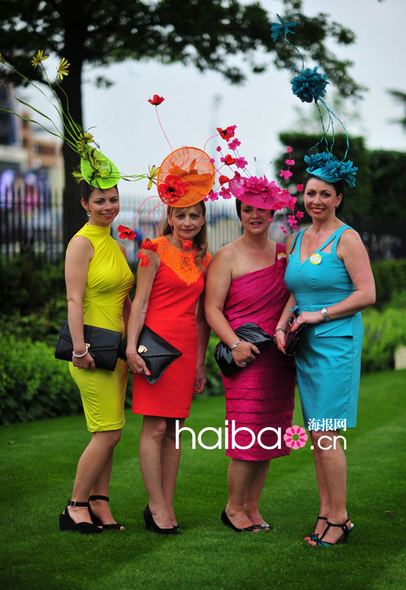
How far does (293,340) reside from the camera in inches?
204

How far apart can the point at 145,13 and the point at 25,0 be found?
6.84 ft

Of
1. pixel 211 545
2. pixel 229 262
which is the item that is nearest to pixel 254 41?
pixel 229 262

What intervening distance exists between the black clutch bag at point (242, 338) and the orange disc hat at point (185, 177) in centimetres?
75

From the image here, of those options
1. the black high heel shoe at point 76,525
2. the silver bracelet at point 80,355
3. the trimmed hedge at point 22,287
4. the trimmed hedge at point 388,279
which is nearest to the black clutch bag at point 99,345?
the silver bracelet at point 80,355

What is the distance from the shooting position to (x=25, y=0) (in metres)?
13.1

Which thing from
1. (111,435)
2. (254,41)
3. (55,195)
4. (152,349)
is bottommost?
(111,435)

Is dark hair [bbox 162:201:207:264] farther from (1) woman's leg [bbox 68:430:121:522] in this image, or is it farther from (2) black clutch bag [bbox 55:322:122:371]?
(1) woman's leg [bbox 68:430:121:522]

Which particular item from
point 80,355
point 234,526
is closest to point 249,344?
point 80,355

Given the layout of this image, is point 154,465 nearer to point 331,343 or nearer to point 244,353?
point 244,353

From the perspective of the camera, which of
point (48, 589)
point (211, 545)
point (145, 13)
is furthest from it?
point (145, 13)

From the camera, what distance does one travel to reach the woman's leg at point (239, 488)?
547 centimetres

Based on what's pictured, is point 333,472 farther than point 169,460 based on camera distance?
No

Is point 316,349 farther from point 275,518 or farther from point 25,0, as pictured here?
point 25,0

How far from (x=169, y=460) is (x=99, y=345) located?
2.57ft
